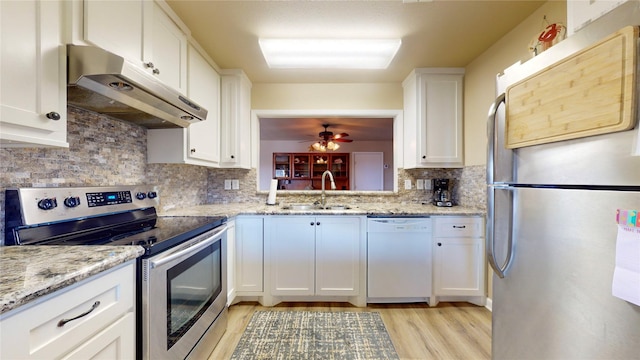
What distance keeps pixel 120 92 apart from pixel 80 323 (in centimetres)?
98

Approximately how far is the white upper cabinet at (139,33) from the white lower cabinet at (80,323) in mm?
981

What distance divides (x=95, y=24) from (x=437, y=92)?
2.61 metres

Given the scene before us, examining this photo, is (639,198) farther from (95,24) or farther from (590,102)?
(95,24)

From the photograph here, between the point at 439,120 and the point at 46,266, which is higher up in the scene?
the point at 439,120

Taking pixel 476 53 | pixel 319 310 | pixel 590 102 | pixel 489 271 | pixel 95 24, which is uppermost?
pixel 476 53

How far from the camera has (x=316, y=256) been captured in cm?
218

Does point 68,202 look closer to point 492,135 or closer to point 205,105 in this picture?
point 205,105

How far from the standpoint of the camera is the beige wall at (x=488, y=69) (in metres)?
1.64

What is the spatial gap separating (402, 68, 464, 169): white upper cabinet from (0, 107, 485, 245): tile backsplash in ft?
0.90

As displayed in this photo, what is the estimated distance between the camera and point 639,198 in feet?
2.14

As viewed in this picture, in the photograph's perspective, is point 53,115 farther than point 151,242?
No

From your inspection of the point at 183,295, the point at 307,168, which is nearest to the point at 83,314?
the point at 183,295

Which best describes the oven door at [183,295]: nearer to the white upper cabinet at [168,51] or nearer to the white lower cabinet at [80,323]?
the white lower cabinet at [80,323]

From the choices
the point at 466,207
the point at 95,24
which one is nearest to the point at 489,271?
the point at 466,207
